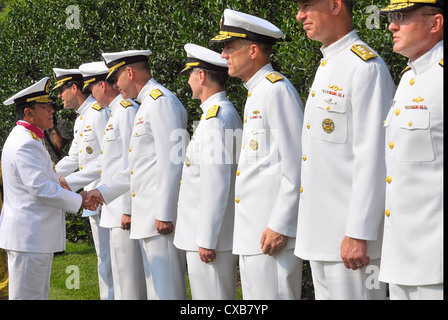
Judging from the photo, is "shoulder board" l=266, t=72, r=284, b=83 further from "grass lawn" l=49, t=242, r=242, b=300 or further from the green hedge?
"grass lawn" l=49, t=242, r=242, b=300

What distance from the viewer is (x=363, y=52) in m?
3.78

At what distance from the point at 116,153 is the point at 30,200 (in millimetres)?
1195

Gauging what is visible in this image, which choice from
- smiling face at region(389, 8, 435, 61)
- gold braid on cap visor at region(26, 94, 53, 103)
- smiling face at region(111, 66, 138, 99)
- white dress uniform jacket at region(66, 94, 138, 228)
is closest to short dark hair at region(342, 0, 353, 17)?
smiling face at region(389, 8, 435, 61)

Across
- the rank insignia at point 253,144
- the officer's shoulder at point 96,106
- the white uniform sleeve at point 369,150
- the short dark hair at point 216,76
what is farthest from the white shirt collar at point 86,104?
the white uniform sleeve at point 369,150

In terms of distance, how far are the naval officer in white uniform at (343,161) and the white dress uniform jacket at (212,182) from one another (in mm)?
955

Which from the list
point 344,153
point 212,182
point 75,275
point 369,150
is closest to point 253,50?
point 212,182

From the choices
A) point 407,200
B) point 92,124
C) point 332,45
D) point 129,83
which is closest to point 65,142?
point 92,124

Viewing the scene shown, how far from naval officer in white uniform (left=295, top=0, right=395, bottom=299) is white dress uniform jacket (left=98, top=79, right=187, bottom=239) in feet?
5.99

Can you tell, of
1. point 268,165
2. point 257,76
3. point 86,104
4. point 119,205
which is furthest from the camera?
point 86,104

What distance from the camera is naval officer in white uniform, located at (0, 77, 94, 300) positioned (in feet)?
18.9

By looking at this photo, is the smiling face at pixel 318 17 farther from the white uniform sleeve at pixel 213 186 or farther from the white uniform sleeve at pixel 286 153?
the white uniform sleeve at pixel 213 186

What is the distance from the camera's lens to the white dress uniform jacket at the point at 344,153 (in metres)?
3.62

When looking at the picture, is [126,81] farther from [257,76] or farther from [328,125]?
[328,125]

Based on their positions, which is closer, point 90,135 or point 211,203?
point 211,203
